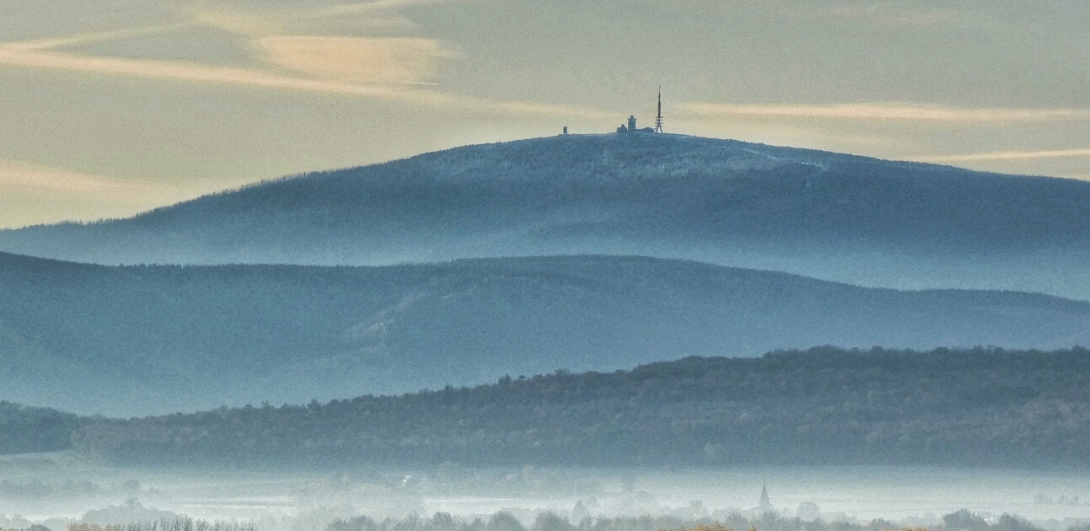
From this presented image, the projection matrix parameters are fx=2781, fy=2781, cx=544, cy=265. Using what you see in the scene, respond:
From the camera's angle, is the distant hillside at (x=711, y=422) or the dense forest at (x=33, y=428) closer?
the distant hillside at (x=711, y=422)

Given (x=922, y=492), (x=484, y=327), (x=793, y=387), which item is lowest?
(x=922, y=492)

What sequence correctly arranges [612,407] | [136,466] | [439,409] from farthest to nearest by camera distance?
1. [439,409]
2. [612,407]
3. [136,466]

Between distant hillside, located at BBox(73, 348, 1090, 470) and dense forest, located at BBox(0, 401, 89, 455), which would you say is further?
dense forest, located at BBox(0, 401, 89, 455)

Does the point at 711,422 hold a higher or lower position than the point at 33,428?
lower

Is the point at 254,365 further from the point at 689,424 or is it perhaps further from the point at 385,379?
the point at 689,424

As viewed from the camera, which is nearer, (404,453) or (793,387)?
(404,453)

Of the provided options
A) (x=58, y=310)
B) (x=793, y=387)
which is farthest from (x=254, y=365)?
(x=793, y=387)

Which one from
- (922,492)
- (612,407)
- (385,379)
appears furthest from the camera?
(385,379)

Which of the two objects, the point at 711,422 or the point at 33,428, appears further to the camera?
the point at 33,428
